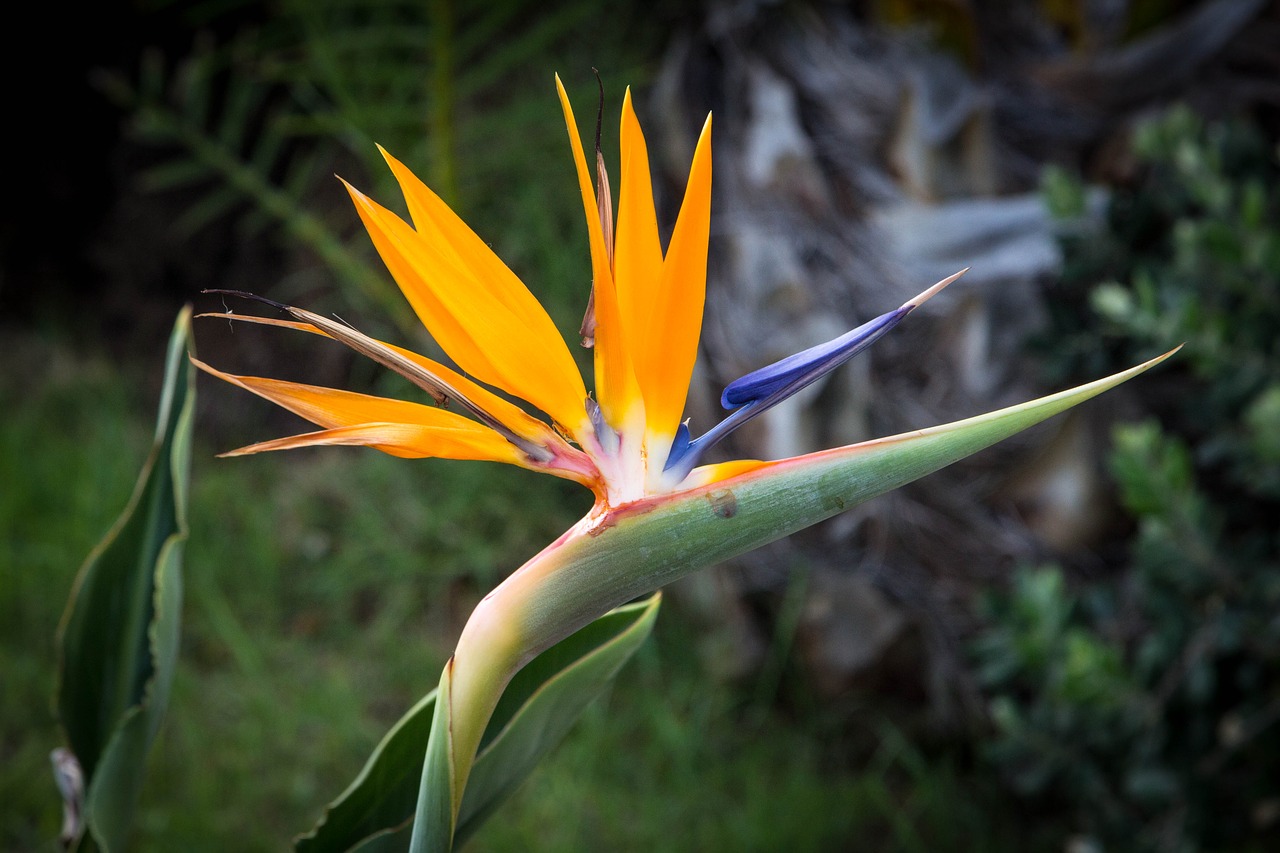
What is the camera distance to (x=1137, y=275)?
913mm

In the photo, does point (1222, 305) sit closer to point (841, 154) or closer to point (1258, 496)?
point (1258, 496)

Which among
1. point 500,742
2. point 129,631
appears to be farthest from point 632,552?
point 129,631

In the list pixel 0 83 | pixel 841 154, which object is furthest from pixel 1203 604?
pixel 0 83

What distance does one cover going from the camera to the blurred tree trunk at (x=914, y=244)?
116 cm

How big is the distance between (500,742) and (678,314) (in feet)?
0.58

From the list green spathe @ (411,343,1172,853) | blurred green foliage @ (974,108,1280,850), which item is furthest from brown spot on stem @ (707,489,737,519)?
blurred green foliage @ (974,108,1280,850)

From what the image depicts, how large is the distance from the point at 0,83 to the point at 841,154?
4.81 ft

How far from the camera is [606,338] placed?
0.32 meters

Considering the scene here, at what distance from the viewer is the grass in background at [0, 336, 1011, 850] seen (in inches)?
46.9

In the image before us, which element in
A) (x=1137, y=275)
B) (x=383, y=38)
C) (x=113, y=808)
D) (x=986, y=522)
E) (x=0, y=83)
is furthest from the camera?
(x=0, y=83)

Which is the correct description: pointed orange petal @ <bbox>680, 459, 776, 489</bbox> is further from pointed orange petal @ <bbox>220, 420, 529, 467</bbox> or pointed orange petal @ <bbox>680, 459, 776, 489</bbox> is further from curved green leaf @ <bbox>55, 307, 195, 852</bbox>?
curved green leaf @ <bbox>55, 307, 195, 852</bbox>

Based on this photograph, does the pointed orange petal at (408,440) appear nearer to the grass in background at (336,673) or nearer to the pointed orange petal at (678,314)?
the pointed orange petal at (678,314)

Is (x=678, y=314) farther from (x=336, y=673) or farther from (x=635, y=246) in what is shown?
(x=336, y=673)

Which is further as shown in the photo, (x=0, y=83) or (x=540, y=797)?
(x=0, y=83)
